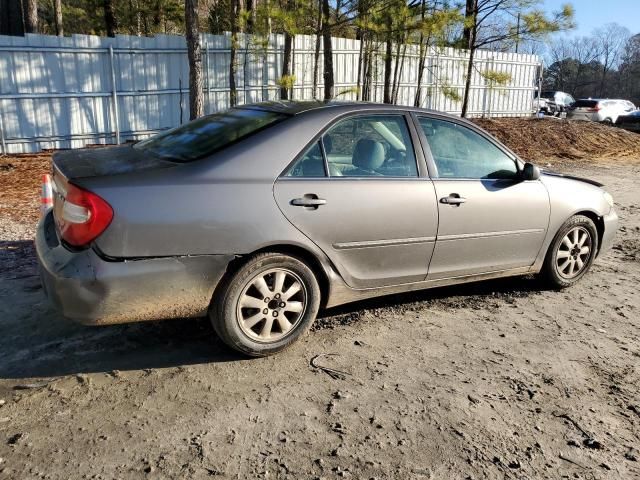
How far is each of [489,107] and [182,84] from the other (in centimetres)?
1280

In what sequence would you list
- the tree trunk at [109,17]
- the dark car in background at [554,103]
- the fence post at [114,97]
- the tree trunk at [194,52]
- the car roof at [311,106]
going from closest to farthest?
the car roof at [311,106] → the tree trunk at [194,52] → the fence post at [114,97] → the tree trunk at [109,17] → the dark car in background at [554,103]

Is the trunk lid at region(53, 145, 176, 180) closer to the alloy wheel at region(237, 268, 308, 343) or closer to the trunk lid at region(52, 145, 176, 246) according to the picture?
the trunk lid at region(52, 145, 176, 246)

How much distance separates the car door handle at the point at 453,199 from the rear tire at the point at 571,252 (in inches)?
50.2

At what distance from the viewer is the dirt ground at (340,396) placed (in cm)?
274

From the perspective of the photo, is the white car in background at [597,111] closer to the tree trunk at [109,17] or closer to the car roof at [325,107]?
the tree trunk at [109,17]

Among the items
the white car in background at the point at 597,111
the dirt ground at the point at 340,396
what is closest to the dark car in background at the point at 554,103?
the white car in background at the point at 597,111

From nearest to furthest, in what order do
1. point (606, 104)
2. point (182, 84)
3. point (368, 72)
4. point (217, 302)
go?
1. point (217, 302)
2. point (182, 84)
3. point (368, 72)
4. point (606, 104)

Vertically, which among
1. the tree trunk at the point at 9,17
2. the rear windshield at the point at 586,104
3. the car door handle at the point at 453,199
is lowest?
the rear windshield at the point at 586,104

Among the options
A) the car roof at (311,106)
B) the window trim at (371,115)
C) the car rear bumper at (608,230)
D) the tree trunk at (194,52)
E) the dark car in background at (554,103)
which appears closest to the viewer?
the window trim at (371,115)

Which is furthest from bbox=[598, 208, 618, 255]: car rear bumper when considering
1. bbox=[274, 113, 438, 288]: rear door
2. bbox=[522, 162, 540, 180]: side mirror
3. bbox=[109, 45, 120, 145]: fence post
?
bbox=[109, 45, 120, 145]: fence post

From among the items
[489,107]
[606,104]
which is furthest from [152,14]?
[606,104]

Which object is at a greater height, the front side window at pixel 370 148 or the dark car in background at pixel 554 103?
the front side window at pixel 370 148

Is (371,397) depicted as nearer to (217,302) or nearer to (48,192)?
(217,302)

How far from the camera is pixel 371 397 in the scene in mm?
3324
